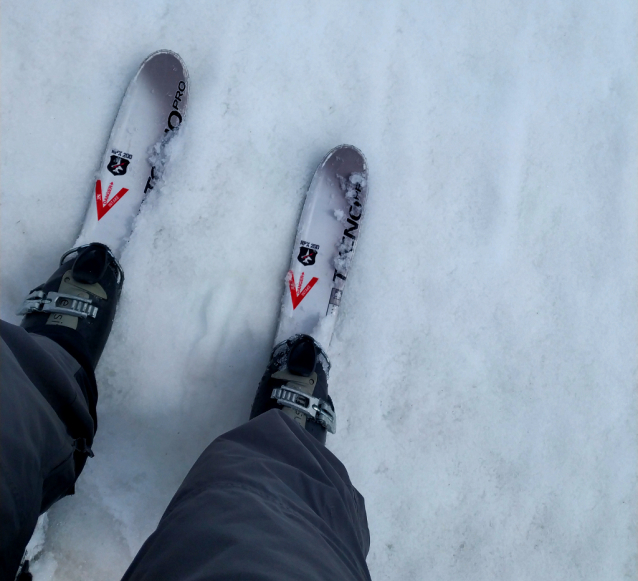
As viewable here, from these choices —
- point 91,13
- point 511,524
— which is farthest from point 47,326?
point 511,524

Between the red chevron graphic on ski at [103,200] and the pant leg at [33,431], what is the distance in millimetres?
463

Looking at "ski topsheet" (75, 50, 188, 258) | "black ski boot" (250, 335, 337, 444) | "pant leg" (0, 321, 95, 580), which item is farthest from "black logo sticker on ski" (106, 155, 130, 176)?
"black ski boot" (250, 335, 337, 444)

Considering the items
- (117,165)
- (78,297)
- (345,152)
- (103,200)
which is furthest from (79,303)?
(345,152)

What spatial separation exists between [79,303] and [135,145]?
1.77ft

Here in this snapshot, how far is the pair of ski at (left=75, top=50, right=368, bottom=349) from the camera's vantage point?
1400 mm

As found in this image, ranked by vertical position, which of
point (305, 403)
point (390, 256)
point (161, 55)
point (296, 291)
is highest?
point (161, 55)

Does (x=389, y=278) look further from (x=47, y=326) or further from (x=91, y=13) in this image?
(x=91, y=13)

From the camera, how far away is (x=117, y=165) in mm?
1408

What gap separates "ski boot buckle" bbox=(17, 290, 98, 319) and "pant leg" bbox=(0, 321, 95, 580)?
0.13 m

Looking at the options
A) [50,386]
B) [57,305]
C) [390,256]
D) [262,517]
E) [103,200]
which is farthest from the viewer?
[390,256]

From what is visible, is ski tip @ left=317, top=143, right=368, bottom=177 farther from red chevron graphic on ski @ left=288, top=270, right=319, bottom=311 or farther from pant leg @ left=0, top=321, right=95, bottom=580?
pant leg @ left=0, top=321, right=95, bottom=580

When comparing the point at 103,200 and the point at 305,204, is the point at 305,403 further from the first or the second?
the point at 103,200

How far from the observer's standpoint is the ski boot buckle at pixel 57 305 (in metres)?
1.23

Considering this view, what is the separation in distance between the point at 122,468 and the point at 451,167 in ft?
4.82
